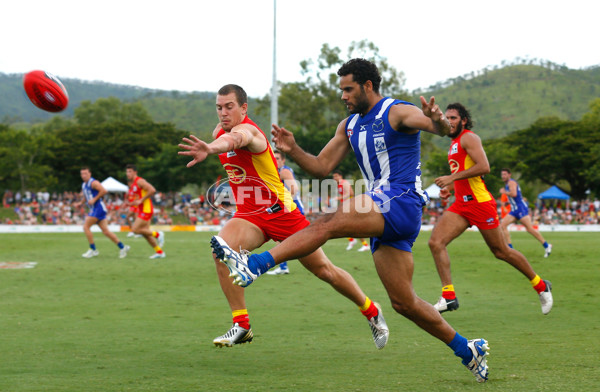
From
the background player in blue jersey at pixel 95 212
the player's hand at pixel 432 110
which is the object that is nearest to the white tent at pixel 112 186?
the background player in blue jersey at pixel 95 212

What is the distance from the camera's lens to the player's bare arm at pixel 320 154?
627 centimetres

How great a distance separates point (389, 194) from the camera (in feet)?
18.7

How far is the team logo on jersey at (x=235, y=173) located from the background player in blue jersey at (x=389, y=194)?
1.33 m

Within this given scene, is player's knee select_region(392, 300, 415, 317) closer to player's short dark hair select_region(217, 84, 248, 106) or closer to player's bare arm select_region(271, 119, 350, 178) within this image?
player's bare arm select_region(271, 119, 350, 178)

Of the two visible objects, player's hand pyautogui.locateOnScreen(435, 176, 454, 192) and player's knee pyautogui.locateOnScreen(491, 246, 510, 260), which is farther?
player's knee pyautogui.locateOnScreen(491, 246, 510, 260)

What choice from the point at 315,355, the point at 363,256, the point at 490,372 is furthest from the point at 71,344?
the point at 363,256

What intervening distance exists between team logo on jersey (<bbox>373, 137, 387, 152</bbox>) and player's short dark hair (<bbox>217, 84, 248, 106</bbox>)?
87.3 inches

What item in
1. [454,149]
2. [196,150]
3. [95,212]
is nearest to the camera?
[196,150]

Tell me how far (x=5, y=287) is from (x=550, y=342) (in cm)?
987

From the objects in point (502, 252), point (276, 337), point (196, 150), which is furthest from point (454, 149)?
point (196, 150)

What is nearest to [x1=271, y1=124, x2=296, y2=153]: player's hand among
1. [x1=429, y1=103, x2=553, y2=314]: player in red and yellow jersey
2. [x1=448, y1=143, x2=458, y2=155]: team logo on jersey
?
[x1=429, y1=103, x2=553, y2=314]: player in red and yellow jersey

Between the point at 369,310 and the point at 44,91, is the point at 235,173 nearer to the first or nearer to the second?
the point at 369,310

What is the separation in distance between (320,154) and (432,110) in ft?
4.02

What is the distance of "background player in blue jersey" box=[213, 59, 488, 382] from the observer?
217 inches
